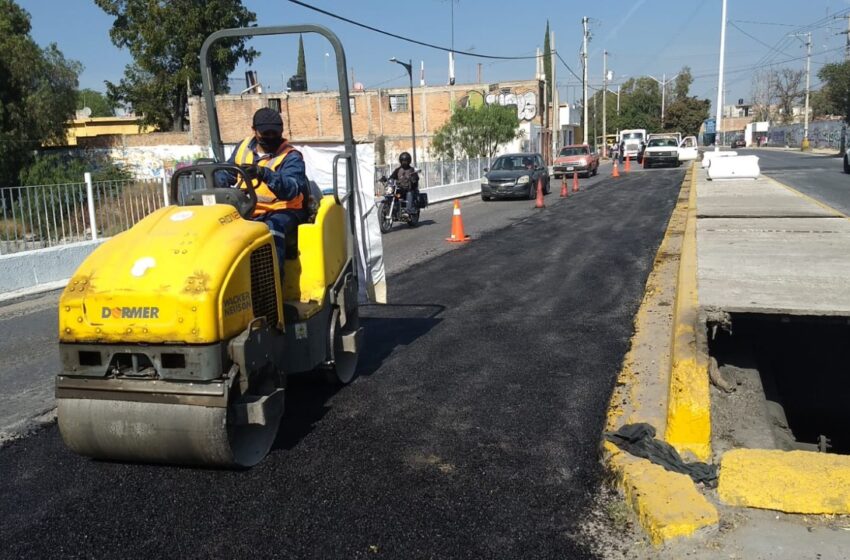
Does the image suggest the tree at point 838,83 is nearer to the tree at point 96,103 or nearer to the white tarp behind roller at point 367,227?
the white tarp behind roller at point 367,227

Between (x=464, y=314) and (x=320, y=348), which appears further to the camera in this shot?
(x=464, y=314)

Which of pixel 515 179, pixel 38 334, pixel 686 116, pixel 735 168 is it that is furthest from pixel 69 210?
pixel 686 116

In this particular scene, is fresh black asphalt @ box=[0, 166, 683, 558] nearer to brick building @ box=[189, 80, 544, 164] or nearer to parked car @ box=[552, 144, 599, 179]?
parked car @ box=[552, 144, 599, 179]

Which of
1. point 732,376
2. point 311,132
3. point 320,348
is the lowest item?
point 732,376

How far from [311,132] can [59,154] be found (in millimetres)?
21551

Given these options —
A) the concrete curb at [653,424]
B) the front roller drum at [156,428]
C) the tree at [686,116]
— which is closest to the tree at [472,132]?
the concrete curb at [653,424]

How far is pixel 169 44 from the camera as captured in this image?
46750mm

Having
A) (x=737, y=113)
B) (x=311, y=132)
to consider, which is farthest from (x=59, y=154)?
(x=737, y=113)

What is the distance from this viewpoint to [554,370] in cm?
577

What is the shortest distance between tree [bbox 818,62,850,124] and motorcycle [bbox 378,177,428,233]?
43924 millimetres

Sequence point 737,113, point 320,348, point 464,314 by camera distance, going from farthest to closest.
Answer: point 737,113
point 464,314
point 320,348

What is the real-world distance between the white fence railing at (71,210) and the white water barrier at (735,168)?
2166 centimetres

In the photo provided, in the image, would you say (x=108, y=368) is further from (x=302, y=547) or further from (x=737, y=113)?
(x=737, y=113)

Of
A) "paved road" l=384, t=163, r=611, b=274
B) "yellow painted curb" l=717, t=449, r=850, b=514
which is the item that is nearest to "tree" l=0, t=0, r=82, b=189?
"paved road" l=384, t=163, r=611, b=274
